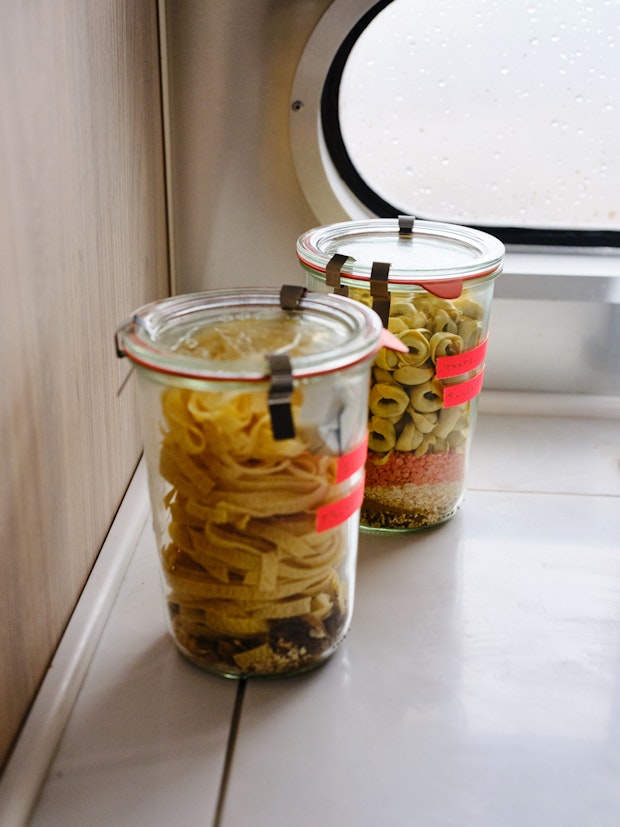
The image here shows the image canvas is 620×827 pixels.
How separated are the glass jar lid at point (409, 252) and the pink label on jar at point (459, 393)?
8 centimetres

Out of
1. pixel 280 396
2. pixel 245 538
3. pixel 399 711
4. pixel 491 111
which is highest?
pixel 491 111

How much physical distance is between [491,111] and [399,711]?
74cm

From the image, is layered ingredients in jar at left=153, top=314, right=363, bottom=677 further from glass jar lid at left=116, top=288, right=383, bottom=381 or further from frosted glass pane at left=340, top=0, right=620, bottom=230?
frosted glass pane at left=340, top=0, right=620, bottom=230

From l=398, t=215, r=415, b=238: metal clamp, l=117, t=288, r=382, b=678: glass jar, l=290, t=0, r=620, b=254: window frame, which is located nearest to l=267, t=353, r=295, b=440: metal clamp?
l=117, t=288, r=382, b=678: glass jar

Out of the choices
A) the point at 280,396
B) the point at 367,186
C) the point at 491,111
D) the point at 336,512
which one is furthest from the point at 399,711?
the point at 491,111

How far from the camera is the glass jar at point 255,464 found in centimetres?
54

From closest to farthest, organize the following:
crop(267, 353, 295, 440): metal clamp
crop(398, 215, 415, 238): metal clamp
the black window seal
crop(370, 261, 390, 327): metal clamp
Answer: crop(267, 353, 295, 440): metal clamp
crop(370, 261, 390, 327): metal clamp
crop(398, 215, 415, 238): metal clamp
the black window seal

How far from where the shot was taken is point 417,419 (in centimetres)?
73

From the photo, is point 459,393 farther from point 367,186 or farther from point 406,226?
point 367,186

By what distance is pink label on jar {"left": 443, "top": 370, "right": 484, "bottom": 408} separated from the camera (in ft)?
2.40

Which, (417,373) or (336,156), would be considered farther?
(336,156)

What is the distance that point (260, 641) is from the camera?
61 centimetres

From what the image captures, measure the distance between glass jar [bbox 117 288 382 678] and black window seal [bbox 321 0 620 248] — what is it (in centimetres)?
40

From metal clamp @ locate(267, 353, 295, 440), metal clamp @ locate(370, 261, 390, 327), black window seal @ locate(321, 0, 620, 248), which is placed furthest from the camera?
black window seal @ locate(321, 0, 620, 248)
